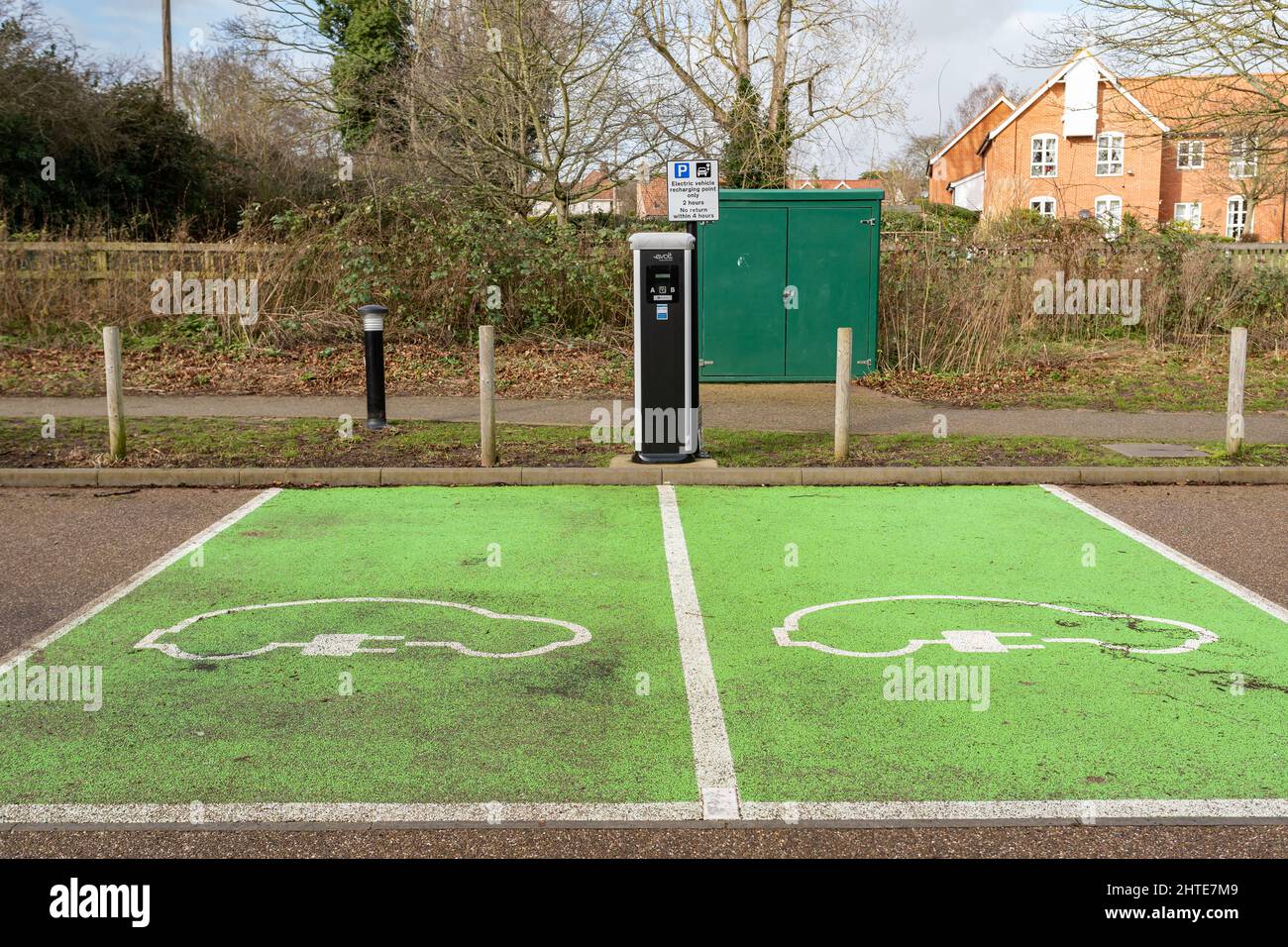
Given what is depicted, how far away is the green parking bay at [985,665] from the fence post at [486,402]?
254 centimetres

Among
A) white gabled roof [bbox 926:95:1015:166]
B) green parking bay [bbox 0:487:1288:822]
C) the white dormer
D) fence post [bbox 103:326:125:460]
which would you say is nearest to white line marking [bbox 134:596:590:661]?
green parking bay [bbox 0:487:1288:822]

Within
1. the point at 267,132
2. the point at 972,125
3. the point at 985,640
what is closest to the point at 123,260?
the point at 267,132

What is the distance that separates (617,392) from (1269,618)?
958 cm

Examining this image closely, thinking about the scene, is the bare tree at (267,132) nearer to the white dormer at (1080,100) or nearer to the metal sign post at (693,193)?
the metal sign post at (693,193)

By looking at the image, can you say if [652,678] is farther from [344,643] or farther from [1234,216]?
[1234,216]

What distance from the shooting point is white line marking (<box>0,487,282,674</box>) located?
5.96 m

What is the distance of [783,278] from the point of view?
15430mm

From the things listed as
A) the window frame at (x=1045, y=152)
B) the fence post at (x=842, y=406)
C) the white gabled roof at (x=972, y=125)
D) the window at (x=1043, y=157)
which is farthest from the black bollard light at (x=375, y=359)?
the white gabled roof at (x=972, y=125)

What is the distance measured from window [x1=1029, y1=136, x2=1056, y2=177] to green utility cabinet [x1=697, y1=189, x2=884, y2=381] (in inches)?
1846

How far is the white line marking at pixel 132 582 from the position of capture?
5.96 metres

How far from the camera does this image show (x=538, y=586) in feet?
23.5

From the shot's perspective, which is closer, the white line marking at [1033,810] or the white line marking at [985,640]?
the white line marking at [1033,810]
